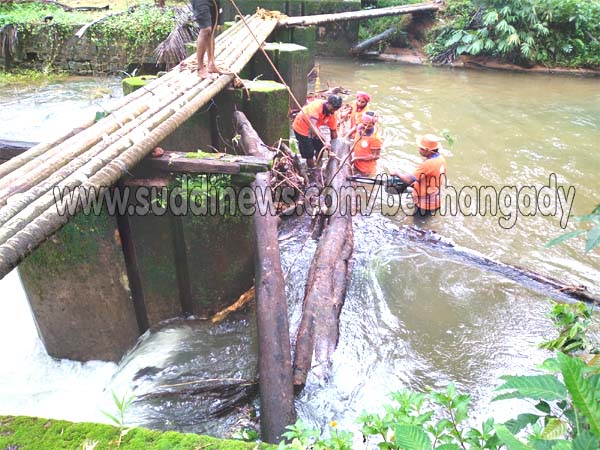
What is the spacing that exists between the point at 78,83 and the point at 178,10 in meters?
3.60

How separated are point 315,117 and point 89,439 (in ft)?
20.4

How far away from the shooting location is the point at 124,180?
366 centimetres

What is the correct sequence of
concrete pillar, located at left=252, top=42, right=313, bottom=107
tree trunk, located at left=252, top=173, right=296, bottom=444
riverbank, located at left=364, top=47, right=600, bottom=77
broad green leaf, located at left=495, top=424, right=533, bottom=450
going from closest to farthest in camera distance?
broad green leaf, located at left=495, top=424, right=533, bottom=450
tree trunk, located at left=252, top=173, right=296, bottom=444
concrete pillar, located at left=252, top=42, right=313, bottom=107
riverbank, located at left=364, top=47, right=600, bottom=77

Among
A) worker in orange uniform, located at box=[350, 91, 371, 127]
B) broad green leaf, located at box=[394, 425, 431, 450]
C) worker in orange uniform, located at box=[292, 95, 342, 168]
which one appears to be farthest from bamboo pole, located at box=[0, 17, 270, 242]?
worker in orange uniform, located at box=[350, 91, 371, 127]

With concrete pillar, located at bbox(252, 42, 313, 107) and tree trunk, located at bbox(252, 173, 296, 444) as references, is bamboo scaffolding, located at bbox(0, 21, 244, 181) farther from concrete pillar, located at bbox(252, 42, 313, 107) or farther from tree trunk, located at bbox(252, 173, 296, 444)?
concrete pillar, located at bbox(252, 42, 313, 107)

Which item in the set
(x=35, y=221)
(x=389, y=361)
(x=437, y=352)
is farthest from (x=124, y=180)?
(x=437, y=352)

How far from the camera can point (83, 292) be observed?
12.4 feet

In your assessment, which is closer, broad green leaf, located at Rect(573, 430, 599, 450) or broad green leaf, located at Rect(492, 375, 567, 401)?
broad green leaf, located at Rect(573, 430, 599, 450)

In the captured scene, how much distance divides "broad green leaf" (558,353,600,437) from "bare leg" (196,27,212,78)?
5173 mm

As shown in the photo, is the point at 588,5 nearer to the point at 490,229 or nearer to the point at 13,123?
the point at 490,229

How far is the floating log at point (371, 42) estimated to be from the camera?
664 inches

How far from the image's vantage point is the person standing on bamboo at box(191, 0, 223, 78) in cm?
545

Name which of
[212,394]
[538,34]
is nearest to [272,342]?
[212,394]

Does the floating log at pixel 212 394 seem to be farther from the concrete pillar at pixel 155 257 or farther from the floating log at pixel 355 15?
the floating log at pixel 355 15
